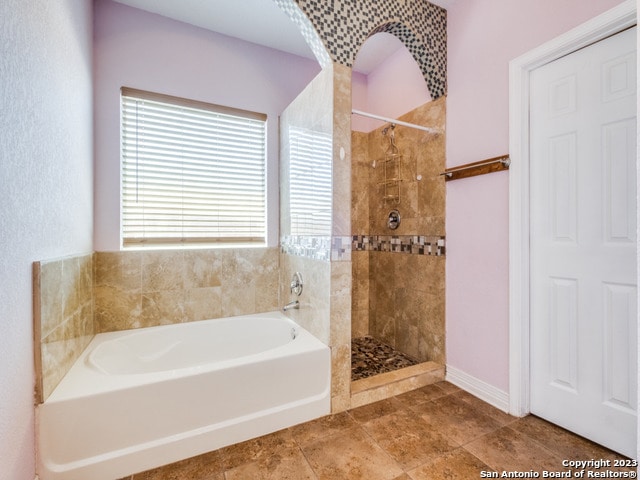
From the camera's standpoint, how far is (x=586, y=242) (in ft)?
4.95

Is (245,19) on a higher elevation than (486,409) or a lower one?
higher

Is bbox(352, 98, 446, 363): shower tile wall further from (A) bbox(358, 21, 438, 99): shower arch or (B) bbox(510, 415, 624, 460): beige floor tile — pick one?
(B) bbox(510, 415, 624, 460): beige floor tile

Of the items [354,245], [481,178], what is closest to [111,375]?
[354,245]

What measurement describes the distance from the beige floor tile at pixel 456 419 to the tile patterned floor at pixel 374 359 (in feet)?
1.55

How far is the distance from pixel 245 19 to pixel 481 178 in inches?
81.2

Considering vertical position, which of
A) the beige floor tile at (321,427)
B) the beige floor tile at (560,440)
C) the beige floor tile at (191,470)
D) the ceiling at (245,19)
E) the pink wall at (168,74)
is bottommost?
the beige floor tile at (191,470)

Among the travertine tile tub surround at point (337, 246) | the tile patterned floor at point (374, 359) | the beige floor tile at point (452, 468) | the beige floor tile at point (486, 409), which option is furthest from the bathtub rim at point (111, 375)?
the beige floor tile at point (486, 409)

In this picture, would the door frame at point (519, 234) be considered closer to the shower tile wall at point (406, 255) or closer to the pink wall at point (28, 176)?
the shower tile wall at point (406, 255)

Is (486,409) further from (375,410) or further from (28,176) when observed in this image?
(28,176)

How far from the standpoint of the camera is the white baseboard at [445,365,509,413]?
1.83 meters

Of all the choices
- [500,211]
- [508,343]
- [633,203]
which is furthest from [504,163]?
[508,343]

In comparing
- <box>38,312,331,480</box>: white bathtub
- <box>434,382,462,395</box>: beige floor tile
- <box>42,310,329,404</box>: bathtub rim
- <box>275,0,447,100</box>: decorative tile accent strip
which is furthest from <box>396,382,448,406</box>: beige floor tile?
<box>275,0,447,100</box>: decorative tile accent strip

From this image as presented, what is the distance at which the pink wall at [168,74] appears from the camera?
6.84 ft

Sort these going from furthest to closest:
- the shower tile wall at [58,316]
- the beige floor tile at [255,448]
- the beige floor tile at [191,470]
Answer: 1. the beige floor tile at [255,448]
2. the beige floor tile at [191,470]
3. the shower tile wall at [58,316]
